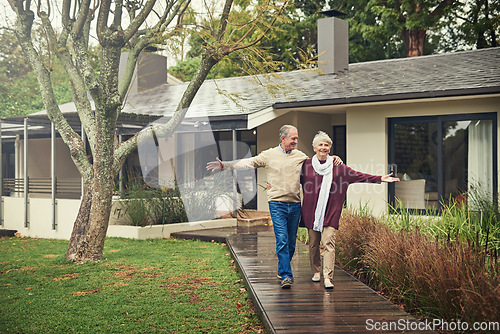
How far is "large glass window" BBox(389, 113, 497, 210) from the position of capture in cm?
1152

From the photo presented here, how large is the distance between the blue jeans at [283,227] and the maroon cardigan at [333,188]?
0.53 ft

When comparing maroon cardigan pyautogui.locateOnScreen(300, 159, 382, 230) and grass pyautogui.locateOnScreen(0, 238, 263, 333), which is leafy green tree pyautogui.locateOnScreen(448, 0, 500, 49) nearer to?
Result: grass pyautogui.locateOnScreen(0, 238, 263, 333)

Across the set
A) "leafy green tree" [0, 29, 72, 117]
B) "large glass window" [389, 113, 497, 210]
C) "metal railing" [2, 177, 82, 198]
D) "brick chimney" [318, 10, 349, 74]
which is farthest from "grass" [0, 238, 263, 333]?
"leafy green tree" [0, 29, 72, 117]

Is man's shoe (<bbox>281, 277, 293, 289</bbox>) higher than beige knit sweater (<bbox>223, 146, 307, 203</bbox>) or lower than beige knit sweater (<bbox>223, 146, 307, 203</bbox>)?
lower

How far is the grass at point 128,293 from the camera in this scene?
219 inches

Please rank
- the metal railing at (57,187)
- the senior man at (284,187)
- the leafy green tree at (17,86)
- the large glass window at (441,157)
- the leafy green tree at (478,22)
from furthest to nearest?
1. the leafy green tree at (17,86)
2. the leafy green tree at (478,22)
3. the metal railing at (57,187)
4. the large glass window at (441,157)
5. the senior man at (284,187)

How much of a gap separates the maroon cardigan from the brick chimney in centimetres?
1001

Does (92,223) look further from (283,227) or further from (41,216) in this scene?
(41,216)

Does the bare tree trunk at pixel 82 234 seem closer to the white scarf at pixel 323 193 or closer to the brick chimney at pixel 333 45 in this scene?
the white scarf at pixel 323 193

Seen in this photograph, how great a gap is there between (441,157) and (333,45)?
578 cm

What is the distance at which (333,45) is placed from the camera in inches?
634

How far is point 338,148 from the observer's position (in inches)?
639

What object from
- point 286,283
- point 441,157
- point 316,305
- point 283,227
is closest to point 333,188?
point 283,227

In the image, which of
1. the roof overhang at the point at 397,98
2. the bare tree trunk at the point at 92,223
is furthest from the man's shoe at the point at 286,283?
the roof overhang at the point at 397,98
